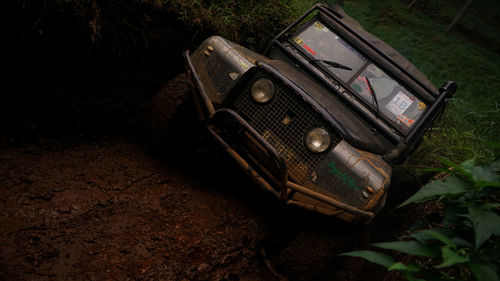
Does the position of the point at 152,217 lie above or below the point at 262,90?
below

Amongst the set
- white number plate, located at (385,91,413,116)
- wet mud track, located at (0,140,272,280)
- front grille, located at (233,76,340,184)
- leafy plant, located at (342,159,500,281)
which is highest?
white number plate, located at (385,91,413,116)

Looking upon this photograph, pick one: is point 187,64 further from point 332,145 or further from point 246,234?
point 246,234

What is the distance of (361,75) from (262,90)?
3.91ft

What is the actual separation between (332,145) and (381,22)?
4882mm

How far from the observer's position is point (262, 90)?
189 centimetres

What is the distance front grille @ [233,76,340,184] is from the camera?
1.77 metres

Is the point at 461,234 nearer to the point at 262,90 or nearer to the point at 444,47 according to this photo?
the point at 262,90

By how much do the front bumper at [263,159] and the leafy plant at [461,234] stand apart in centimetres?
72

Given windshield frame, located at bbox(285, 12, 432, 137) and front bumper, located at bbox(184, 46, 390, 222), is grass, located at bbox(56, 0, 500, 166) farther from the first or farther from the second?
front bumper, located at bbox(184, 46, 390, 222)

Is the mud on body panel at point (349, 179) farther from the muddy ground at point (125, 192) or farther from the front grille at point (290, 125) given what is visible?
the muddy ground at point (125, 192)

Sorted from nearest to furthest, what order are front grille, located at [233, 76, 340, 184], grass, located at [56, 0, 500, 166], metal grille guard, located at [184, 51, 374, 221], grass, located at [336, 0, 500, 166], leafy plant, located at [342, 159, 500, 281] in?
leafy plant, located at [342, 159, 500, 281]
metal grille guard, located at [184, 51, 374, 221]
front grille, located at [233, 76, 340, 184]
grass, located at [56, 0, 500, 166]
grass, located at [336, 0, 500, 166]

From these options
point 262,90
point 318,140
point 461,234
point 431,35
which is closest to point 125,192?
point 262,90

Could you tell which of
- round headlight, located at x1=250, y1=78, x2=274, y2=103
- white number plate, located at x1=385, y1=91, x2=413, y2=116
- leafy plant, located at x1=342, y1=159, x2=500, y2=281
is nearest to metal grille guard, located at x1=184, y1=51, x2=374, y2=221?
round headlight, located at x1=250, y1=78, x2=274, y2=103

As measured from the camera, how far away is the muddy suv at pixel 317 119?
1718 millimetres
